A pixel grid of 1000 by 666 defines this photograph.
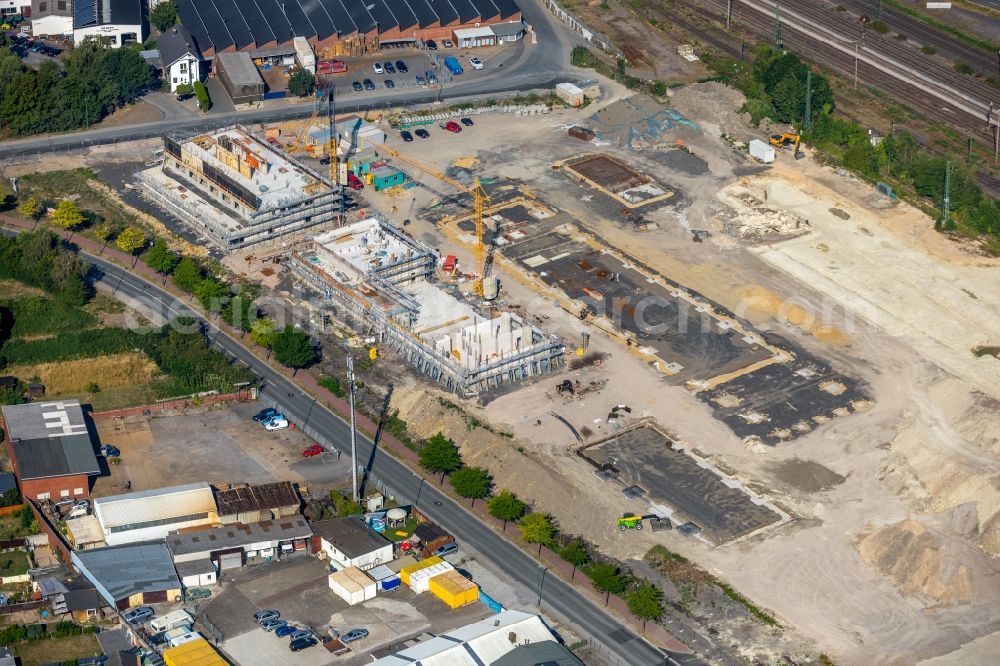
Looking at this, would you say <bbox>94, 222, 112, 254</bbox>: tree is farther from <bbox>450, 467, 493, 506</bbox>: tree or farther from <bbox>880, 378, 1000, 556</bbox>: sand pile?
<bbox>880, 378, 1000, 556</bbox>: sand pile

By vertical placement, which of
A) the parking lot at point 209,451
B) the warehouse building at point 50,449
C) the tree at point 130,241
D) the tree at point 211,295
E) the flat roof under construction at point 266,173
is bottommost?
the parking lot at point 209,451

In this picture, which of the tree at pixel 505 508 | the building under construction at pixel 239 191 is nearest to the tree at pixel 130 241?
the building under construction at pixel 239 191

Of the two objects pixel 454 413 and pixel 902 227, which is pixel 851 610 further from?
pixel 902 227

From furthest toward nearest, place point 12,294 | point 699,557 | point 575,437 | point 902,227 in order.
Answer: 1. point 902,227
2. point 12,294
3. point 575,437
4. point 699,557

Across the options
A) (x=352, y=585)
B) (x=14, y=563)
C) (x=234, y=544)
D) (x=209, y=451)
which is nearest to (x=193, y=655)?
(x=352, y=585)

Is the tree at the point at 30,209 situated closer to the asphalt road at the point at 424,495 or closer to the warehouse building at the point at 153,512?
the asphalt road at the point at 424,495

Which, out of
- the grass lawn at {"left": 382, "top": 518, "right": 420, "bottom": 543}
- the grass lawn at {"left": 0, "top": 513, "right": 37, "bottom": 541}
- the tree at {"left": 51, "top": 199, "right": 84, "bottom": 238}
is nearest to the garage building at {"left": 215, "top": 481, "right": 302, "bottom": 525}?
the grass lawn at {"left": 382, "top": 518, "right": 420, "bottom": 543}

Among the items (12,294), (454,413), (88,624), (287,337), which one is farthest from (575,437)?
(12,294)

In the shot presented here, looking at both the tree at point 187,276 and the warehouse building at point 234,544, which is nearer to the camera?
the warehouse building at point 234,544
